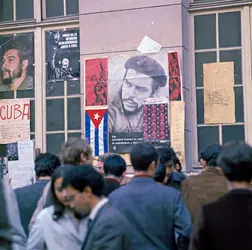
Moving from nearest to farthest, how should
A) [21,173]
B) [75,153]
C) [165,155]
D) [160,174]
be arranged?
[75,153] → [160,174] → [165,155] → [21,173]

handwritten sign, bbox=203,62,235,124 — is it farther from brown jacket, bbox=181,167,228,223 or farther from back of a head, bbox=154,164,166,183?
brown jacket, bbox=181,167,228,223

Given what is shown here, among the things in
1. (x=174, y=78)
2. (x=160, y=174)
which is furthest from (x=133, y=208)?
(x=174, y=78)

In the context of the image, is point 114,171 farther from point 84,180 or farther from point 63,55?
point 63,55

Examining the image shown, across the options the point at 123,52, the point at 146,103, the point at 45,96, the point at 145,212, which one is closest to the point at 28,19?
the point at 45,96

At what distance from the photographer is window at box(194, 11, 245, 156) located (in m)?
7.69

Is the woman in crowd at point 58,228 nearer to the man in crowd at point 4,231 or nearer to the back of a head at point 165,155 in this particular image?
the man in crowd at point 4,231

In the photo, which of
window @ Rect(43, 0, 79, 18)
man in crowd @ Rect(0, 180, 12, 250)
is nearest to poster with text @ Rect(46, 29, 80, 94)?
window @ Rect(43, 0, 79, 18)

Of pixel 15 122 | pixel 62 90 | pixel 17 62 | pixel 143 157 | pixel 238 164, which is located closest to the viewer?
pixel 238 164

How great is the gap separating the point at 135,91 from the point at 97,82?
56cm

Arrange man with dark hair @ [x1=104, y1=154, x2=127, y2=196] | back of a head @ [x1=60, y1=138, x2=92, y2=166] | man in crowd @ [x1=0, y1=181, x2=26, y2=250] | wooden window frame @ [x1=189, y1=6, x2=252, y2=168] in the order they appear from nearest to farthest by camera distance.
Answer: man in crowd @ [x1=0, y1=181, x2=26, y2=250] → back of a head @ [x1=60, y1=138, x2=92, y2=166] → man with dark hair @ [x1=104, y1=154, x2=127, y2=196] → wooden window frame @ [x1=189, y1=6, x2=252, y2=168]

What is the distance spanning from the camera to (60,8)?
28.7ft

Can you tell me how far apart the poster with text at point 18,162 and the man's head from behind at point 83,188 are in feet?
16.3

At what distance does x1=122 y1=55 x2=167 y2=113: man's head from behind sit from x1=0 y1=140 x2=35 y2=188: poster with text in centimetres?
161

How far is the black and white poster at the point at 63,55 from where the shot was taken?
8438mm
